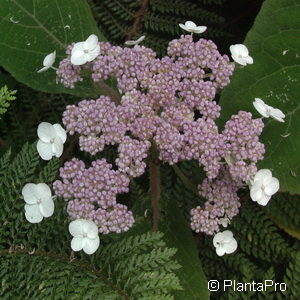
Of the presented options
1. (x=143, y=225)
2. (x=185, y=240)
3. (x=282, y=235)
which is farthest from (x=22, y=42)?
(x=282, y=235)

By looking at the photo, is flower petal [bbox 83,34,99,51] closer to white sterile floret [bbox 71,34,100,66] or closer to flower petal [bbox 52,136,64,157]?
white sterile floret [bbox 71,34,100,66]

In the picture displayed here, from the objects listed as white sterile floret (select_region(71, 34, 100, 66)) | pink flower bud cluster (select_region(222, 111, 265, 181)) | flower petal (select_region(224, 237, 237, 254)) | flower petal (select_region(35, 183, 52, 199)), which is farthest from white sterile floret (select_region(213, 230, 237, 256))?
white sterile floret (select_region(71, 34, 100, 66))

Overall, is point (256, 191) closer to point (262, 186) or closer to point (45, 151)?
point (262, 186)

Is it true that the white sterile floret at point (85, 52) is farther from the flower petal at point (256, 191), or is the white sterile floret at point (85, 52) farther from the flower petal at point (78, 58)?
the flower petal at point (256, 191)

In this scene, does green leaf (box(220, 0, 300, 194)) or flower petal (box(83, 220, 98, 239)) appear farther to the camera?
green leaf (box(220, 0, 300, 194))

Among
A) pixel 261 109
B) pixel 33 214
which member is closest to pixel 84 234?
pixel 33 214

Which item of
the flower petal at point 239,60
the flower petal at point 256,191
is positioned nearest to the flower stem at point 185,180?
the flower petal at point 256,191
